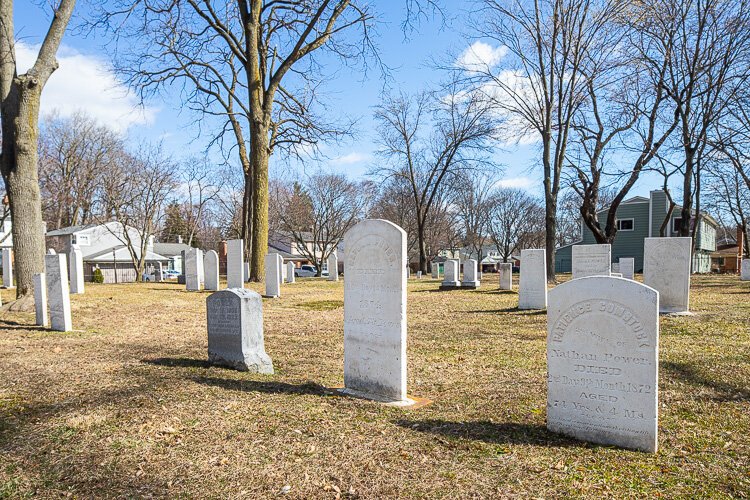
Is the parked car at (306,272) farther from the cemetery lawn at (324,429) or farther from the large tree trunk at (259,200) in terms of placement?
the cemetery lawn at (324,429)

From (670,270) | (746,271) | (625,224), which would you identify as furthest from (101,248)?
(746,271)

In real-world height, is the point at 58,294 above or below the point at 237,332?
above

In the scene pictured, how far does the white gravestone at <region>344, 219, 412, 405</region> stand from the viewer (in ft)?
15.9

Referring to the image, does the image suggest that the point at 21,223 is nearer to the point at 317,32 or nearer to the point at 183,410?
the point at 183,410

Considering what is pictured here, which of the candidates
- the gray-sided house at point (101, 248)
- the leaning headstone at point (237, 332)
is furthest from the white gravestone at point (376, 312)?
the gray-sided house at point (101, 248)

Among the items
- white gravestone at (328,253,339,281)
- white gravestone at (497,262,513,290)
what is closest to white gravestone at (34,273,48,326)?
white gravestone at (497,262,513,290)

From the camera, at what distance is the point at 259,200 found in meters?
18.6

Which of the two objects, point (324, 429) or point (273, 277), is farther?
point (273, 277)

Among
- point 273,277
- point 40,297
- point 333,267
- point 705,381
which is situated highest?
point 40,297

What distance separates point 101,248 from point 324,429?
48556mm

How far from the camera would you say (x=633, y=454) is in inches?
139

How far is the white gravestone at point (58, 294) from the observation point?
840cm

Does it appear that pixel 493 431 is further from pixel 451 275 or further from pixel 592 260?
pixel 451 275

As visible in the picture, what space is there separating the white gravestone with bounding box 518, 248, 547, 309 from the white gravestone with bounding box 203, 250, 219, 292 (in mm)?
10497
